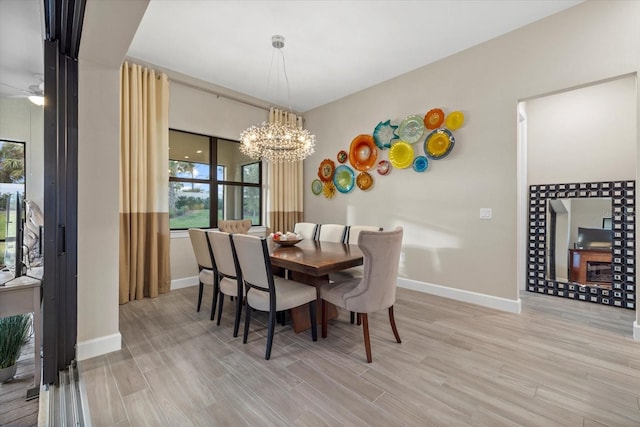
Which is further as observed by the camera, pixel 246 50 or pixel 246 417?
pixel 246 50

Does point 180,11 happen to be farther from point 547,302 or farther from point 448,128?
point 547,302

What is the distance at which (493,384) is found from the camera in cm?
174

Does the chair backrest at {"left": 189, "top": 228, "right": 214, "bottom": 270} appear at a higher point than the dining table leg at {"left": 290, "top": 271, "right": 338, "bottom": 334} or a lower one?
higher

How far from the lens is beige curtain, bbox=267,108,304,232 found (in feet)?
16.0

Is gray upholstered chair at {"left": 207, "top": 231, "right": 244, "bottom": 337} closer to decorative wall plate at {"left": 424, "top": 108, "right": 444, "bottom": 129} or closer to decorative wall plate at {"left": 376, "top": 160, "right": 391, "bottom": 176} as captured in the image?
decorative wall plate at {"left": 376, "top": 160, "right": 391, "bottom": 176}

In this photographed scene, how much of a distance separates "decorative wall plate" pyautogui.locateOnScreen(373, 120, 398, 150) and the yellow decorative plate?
0.10 metres

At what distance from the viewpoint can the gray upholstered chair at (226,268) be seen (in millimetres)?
2348

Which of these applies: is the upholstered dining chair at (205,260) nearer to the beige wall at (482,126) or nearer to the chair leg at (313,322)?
the chair leg at (313,322)

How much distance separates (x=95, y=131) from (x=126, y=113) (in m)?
1.56

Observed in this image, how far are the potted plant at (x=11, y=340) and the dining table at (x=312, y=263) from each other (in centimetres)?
162

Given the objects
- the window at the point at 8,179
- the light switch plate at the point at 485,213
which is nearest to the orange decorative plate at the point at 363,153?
the light switch plate at the point at 485,213

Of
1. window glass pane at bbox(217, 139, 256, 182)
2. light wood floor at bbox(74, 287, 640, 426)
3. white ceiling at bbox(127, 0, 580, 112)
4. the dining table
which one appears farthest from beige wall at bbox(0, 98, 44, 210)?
window glass pane at bbox(217, 139, 256, 182)

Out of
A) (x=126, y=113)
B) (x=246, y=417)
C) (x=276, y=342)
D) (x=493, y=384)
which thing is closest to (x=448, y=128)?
(x=493, y=384)

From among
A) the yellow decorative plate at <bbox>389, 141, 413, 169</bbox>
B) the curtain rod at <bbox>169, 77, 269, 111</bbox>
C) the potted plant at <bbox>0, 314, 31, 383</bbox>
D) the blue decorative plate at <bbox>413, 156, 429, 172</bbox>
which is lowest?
the potted plant at <bbox>0, 314, 31, 383</bbox>
